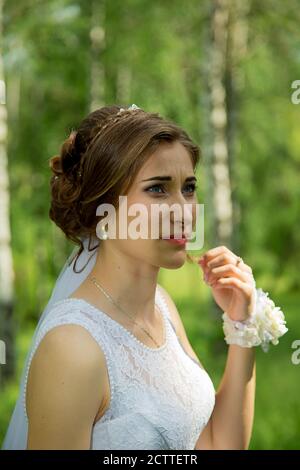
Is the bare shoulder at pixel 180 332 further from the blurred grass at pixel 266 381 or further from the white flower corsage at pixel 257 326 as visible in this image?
the blurred grass at pixel 266 381

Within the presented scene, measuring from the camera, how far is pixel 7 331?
28.6ft

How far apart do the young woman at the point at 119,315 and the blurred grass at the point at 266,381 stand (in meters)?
4.20

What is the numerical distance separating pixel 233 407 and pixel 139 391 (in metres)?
0.47

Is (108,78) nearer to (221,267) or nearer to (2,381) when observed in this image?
(2,381)

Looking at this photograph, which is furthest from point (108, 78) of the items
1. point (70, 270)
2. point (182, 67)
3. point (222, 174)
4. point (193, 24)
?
point (70, 270)

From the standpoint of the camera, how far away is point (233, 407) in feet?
7.43

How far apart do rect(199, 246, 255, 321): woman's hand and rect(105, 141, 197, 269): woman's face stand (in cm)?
13

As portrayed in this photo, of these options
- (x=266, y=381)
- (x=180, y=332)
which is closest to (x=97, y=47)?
(x=266, y=381)

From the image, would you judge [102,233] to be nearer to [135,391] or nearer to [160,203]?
[160,203]

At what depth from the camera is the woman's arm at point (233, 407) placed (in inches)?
88.4

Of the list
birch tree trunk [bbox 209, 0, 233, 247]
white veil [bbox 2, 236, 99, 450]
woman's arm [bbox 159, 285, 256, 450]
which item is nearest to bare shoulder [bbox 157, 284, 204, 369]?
woman's arm [bbox 159, 285, 256, 450]

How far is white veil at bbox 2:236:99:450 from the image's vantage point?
6.54 feet

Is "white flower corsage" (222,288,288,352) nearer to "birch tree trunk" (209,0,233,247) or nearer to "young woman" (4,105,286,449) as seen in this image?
"young woman" (4,105,286,449)
